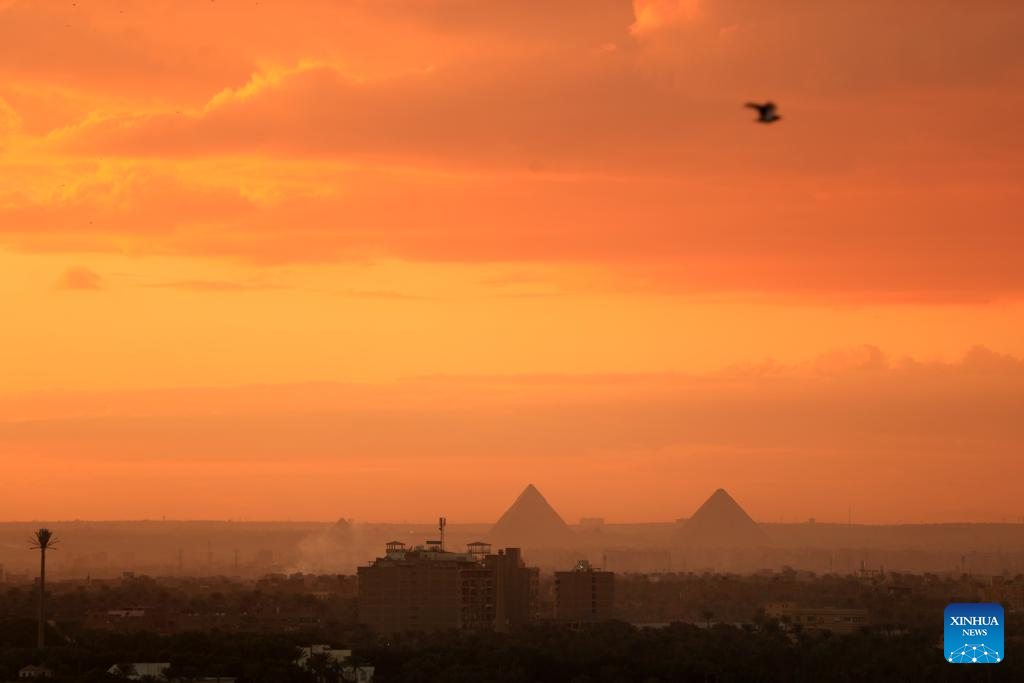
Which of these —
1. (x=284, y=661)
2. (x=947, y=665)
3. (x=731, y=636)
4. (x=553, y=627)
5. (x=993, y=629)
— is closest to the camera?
(x=993, y=629)

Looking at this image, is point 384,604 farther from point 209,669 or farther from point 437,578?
point 209,669

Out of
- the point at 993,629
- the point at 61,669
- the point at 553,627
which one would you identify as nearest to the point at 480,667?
the point at 61,669

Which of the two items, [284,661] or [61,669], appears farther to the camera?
[284,661]

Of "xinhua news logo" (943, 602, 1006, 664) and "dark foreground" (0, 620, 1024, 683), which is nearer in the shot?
"xinhua news logo" (943, 602, 1006, 664)

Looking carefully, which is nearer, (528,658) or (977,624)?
(977,624)

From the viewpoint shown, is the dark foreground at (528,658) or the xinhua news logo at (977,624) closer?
the xinhua news logo at (977,624)

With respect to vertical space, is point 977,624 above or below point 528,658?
above

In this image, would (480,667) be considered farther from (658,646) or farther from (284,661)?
(658,646)

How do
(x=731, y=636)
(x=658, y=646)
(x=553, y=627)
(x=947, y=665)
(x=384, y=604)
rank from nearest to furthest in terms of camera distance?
(x=947, y=665), (x=658, y=646), (x=731, y=636), (x=553, y=627), (x=384, y=604)

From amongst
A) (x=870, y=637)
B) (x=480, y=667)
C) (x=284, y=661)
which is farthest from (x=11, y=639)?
(x=870, y=637)
